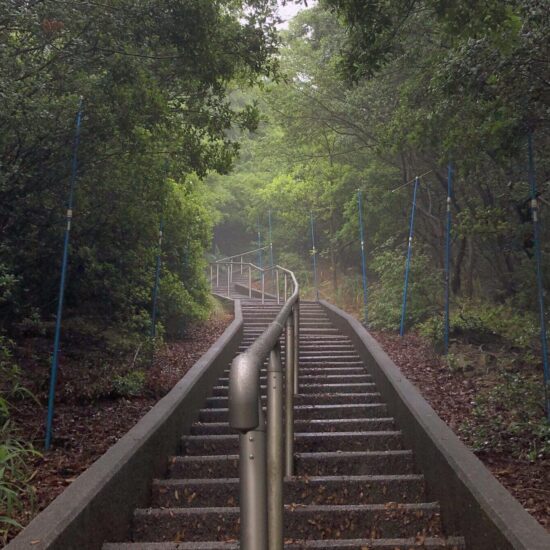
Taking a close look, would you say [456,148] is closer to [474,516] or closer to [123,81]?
[123,81]

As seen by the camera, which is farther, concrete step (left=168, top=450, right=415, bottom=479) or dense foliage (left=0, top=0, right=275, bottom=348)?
dense foliage (left=0, top=0, right=275, bottom=348)

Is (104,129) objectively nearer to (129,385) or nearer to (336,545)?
(129,385)

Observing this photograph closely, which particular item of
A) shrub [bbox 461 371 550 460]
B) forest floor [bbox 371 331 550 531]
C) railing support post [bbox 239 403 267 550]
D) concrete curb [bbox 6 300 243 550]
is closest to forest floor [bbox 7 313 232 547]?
concrete curb [bbox 6 300 243 550]

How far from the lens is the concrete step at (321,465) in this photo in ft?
13.2

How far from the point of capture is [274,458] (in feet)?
6.57

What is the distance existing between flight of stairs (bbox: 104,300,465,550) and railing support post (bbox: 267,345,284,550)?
37.6 inches

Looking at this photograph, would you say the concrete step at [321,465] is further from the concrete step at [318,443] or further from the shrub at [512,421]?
the shrub at [512,421]

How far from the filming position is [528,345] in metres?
7.20

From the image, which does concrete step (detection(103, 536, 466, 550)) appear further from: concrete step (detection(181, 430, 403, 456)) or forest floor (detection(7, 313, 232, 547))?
concrete step (detection(181, 430, 403, 456))

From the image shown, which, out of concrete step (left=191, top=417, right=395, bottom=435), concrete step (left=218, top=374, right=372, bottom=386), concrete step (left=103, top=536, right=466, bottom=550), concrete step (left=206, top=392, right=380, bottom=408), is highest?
concrete step (left=218, top=374, right=372, bottom=386)

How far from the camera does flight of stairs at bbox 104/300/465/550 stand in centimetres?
312

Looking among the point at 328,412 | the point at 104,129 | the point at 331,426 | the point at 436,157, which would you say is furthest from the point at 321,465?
the point at 436,157

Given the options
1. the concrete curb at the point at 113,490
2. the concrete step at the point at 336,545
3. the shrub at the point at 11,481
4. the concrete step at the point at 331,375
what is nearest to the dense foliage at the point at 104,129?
the shrub at the point at 11,481

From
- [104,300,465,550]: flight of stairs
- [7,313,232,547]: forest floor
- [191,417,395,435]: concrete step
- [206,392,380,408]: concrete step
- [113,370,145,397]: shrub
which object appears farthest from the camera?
[206,392,380,408]: concrete step
